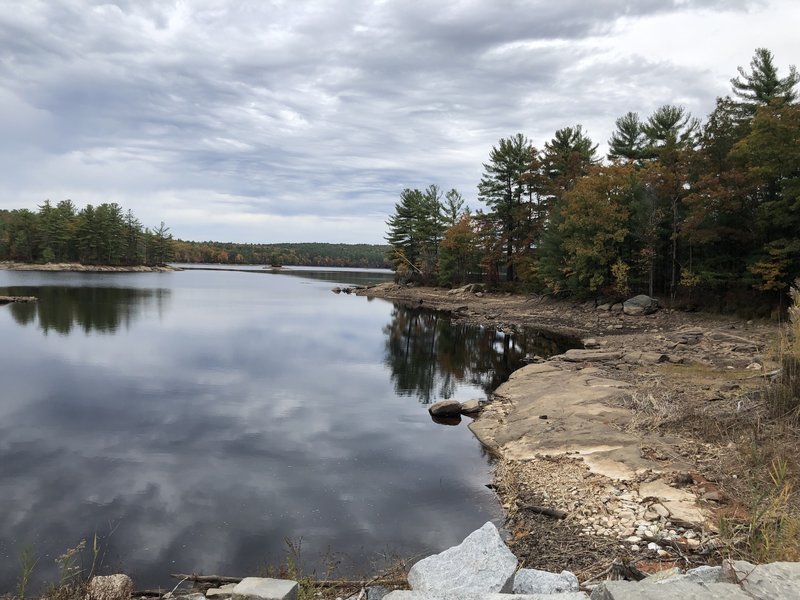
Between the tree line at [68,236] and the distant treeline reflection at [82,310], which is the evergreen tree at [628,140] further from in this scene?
the tree line at [68,236]

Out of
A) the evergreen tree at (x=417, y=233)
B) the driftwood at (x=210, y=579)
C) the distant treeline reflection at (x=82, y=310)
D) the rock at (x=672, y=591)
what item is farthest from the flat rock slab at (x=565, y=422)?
the evergreen tree at (x=417, y=233)

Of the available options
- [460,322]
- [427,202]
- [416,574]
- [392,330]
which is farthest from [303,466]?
[427,202]

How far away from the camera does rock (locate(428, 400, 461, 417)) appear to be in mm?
15234

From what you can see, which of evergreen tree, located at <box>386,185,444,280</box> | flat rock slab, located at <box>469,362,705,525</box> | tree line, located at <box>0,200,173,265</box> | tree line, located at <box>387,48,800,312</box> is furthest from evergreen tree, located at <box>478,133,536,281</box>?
tree line, located at <box>0,200,173,265</box>

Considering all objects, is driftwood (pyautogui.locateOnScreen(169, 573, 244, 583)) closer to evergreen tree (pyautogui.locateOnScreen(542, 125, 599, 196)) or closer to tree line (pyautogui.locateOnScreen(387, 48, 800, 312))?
tree line (pyautogui.locateOnScreen(387, 48, 800, 312))

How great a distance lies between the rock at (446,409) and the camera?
50.0 feet

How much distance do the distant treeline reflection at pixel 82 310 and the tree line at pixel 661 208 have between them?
32.9 metres

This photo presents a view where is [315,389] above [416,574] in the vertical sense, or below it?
below

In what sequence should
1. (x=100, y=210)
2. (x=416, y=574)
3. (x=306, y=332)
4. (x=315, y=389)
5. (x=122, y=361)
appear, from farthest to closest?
(x=100, y=210)
(x=306, y=332)
(x=122, y=361)
(x=315, y=389)
(x=416, y=574)

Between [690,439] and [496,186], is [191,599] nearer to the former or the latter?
[690,439]

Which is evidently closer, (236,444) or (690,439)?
(690,439)

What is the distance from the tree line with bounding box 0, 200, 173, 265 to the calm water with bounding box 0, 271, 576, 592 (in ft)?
309

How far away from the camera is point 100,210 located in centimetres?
10831

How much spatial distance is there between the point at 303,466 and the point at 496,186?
48214mm
